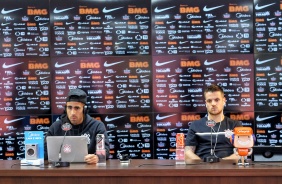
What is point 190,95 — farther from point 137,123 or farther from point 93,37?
point 93,37

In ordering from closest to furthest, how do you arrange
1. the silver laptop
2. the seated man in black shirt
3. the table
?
the table < the silver laptop < the seated man in black shirt

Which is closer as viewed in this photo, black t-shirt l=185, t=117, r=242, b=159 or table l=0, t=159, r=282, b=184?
table l=0, t=159, r=282, b=184

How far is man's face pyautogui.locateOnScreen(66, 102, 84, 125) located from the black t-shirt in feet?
3.77

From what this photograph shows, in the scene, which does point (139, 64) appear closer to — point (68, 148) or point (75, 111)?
point (75, 111)

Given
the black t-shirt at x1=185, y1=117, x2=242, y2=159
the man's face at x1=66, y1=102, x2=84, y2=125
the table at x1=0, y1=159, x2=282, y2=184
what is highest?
the man's face at x1=66, y1=102, x2=84, y2=125

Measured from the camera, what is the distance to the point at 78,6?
5695 mm

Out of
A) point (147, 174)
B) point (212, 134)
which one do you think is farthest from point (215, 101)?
point (147, 174)

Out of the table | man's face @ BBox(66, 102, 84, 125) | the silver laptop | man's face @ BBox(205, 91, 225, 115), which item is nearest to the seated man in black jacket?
man's face @ BBox(66, 102, 84, 125)

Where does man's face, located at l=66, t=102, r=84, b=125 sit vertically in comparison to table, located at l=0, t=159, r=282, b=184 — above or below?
above

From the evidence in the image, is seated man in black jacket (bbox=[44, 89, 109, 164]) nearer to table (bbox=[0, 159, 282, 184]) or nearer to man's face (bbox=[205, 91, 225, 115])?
table (bbox=[0, 159, 282, 184])

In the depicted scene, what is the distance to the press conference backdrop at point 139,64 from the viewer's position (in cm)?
559

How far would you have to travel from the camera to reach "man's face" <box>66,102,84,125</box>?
4.62m

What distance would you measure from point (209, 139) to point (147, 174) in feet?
3.89

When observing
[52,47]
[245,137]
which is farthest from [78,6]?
[245,137]
